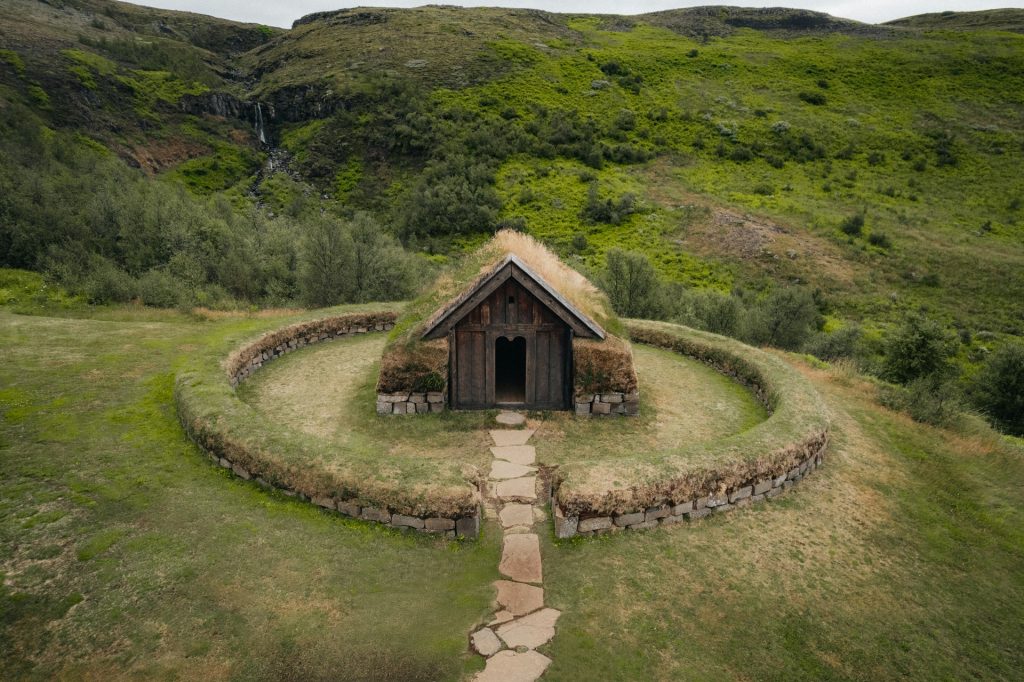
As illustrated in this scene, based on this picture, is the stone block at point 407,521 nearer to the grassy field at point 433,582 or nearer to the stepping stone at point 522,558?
the grassy field at point 433,582

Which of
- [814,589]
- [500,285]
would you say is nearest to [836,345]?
[500,285]

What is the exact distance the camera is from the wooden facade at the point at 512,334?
13.9 m

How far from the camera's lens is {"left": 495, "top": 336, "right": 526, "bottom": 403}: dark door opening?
52.4 ft

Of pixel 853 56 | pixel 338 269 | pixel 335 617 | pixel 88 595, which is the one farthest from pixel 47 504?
pixel 853 56

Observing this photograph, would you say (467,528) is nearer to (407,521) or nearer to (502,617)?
(407,521)

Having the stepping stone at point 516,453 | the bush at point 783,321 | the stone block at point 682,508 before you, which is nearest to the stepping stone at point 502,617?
the stone block at point 682,508

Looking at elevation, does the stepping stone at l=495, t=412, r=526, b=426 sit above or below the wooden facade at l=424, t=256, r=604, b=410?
below

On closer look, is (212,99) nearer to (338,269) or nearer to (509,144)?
(509,144)

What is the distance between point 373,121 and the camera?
236ft

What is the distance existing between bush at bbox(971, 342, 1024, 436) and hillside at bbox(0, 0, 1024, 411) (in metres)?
9.74

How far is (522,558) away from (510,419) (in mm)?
5485

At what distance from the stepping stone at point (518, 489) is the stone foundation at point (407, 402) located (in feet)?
12.9

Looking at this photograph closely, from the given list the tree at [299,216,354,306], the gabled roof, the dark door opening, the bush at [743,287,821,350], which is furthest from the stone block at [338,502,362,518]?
the bush at [743,287,821,350]

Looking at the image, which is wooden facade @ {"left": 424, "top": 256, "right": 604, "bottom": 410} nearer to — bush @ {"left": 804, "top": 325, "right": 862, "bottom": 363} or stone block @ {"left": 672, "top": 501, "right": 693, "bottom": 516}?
stone block @ {"left": 672, "top": 501, "right": 693, "bottom": 516}
